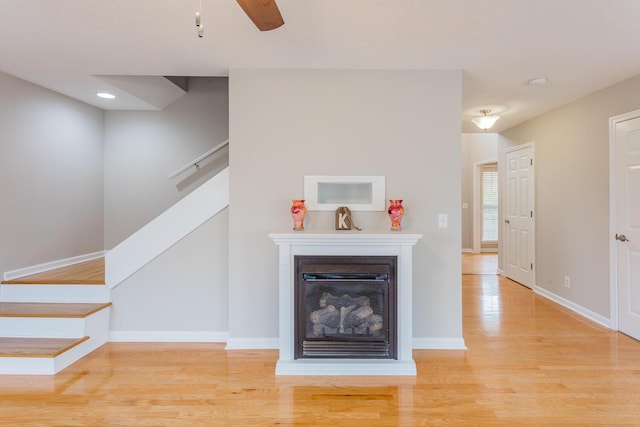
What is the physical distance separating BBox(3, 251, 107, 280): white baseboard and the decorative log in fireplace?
2709mm

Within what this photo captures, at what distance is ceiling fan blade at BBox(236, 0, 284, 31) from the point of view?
1.55m

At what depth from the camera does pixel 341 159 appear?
3.04 m

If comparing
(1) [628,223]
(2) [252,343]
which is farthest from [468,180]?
(2) [252,343]

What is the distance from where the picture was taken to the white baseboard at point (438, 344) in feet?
9.92

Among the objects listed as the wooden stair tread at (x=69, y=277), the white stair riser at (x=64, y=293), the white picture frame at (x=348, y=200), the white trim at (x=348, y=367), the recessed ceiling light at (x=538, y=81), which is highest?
the recessed ceiling light at (x=538, y=81)

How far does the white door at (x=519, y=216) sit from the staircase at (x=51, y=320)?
17.1 feet

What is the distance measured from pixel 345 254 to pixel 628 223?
276cm

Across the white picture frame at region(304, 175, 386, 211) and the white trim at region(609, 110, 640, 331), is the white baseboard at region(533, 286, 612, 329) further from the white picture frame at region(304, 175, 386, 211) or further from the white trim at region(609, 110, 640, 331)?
the white picture frame at region(304, 175, 386, 211)

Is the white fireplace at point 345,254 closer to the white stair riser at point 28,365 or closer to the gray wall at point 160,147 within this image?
the white stair riser at point 28,365

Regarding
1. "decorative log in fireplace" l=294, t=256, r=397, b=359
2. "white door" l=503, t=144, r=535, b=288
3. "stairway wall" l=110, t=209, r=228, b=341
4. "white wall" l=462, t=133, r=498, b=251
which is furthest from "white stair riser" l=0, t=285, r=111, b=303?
"white wall" l=462, t=133, r=498, b=251

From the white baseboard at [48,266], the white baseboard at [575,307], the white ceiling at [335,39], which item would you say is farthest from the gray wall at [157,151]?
the white baseboard at [575,307]

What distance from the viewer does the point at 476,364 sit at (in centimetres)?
272

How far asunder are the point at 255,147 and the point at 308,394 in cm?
194

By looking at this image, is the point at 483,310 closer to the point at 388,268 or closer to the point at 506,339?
the point at 506,339
